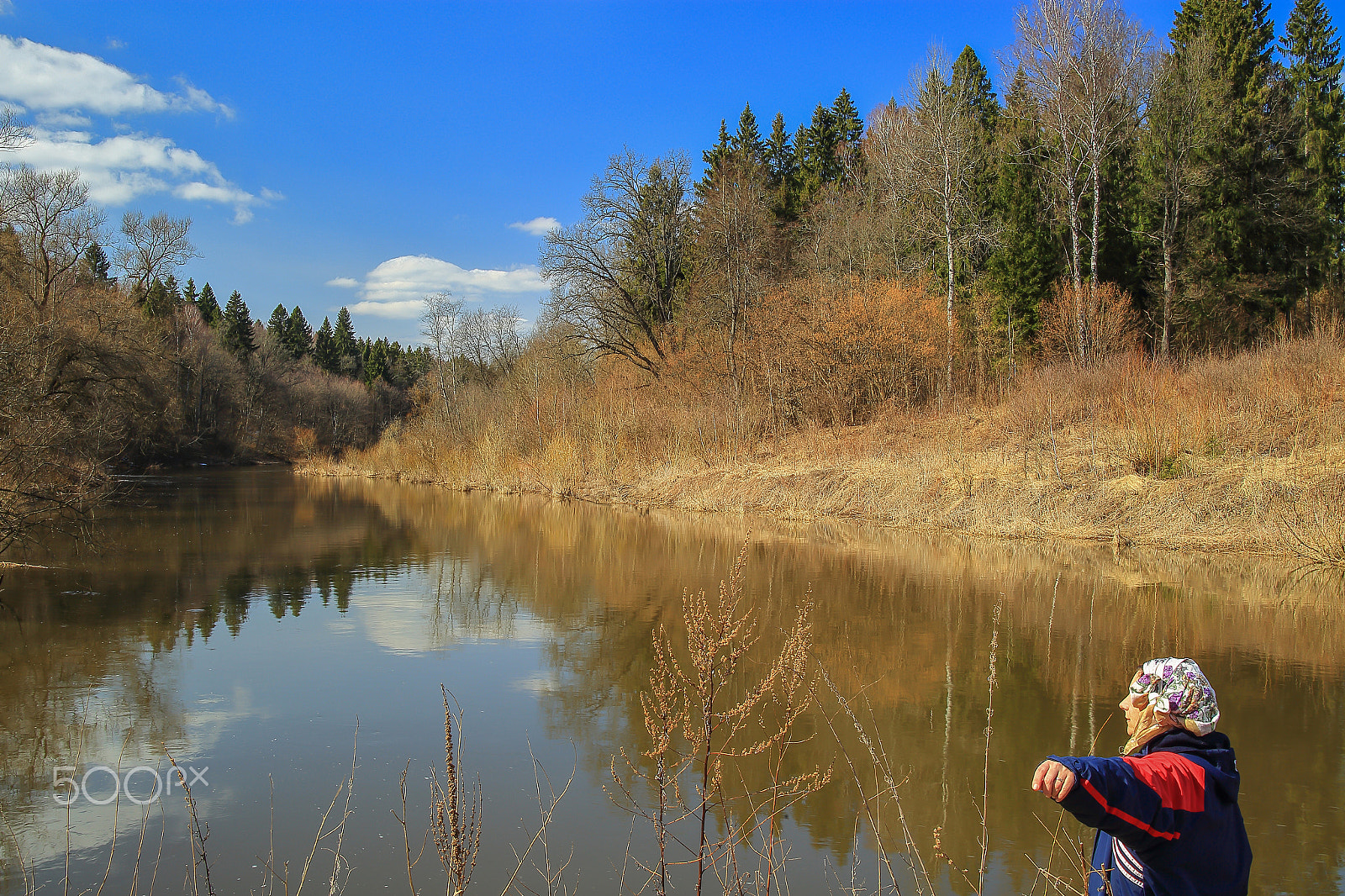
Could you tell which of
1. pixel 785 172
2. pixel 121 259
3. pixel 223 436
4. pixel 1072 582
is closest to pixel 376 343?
pixel 223 436

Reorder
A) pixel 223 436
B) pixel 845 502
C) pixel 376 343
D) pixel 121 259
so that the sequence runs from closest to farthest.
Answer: pixel 845 502
pixel 121 259
pixel 223 436
pixel 376 343

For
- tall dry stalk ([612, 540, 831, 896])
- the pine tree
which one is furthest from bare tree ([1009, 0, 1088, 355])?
the pine tree

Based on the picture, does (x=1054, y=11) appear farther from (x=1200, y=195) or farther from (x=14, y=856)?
(x=14, y=856)

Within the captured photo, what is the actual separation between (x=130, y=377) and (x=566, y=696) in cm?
2560

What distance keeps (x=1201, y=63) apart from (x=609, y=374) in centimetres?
2295

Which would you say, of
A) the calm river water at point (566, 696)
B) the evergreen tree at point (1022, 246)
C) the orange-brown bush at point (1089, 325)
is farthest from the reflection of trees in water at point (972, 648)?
the evergreen tree at point (1022, 246)

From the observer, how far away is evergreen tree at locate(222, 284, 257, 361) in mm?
68500

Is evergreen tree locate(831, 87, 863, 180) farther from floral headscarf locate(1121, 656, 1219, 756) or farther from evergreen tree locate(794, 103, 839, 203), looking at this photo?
floral headscarf locate(1121, 656, 1219, 756)

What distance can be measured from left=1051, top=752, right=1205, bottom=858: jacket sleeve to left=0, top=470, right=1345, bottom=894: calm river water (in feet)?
7.99

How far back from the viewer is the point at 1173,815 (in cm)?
203

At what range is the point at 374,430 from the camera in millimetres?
75875

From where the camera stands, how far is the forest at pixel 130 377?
12.0 metres

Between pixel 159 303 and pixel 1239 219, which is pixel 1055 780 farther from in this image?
pixel 159 303

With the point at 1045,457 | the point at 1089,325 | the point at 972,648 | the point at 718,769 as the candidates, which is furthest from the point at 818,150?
the point at 718,769
